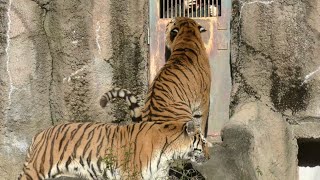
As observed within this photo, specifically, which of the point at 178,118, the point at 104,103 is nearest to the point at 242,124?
the point at 178,118

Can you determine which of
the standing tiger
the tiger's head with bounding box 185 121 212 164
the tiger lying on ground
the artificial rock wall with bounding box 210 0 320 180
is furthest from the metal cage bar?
the tiger's head with bounding box 185 121 212 164

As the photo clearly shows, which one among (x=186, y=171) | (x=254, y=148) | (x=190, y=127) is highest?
(x=190, y=127)

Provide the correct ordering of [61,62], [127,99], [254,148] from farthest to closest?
1. [61,62]
2. [127,99]
3. [254,148]

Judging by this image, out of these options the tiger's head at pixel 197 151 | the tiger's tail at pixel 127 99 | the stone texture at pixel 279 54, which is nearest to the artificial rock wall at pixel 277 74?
the stone texture at pixel 279 54

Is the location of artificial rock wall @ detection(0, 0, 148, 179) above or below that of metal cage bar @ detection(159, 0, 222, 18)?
below

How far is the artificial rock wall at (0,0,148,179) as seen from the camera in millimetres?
7012

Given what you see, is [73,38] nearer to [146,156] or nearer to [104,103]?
[104,103]

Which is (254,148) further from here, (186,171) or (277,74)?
(277,74)

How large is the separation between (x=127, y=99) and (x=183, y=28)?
790mm

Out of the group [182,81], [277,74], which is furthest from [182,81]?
[277,74]

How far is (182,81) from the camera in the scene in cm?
693

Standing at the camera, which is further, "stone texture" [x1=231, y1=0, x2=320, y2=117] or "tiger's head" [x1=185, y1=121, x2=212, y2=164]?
"stone texture" [x1=231, y1=0, x2=320, y2=117]

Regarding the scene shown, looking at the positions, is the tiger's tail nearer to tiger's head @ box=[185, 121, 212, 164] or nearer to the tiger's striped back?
the tiger's striped back

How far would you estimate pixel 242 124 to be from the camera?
20.9ft
